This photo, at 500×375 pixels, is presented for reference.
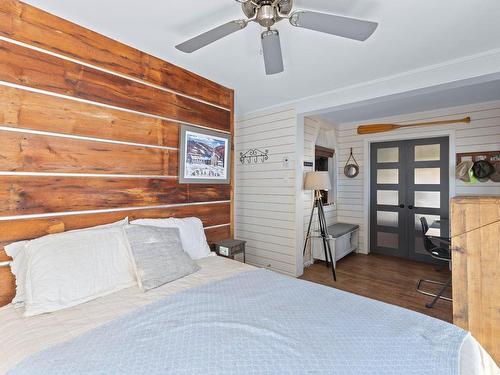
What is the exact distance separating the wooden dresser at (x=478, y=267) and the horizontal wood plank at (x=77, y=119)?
2537 mm

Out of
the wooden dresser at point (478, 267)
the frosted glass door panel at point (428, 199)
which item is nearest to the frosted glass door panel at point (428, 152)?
the frosted glass door panel at point (428, 199)

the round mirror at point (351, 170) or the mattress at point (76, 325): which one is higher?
the round mirror at point (351, 170)

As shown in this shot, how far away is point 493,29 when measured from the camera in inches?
77.2

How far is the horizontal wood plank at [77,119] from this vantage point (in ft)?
5.33

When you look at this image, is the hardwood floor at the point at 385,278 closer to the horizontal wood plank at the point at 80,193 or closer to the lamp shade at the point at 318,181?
the lamp shade at the point at 318,181

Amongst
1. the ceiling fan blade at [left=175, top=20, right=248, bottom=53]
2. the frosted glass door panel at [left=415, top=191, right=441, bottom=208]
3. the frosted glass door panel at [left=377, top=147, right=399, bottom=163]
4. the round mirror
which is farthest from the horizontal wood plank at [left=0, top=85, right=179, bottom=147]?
the frosted glass door panel at [left=415, top=191, right=441, bottom=208]

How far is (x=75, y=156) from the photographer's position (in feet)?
6.17

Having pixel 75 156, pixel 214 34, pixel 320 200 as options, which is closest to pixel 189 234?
pixel 75 156

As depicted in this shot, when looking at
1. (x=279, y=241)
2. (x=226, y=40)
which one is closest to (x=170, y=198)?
(x=226, y=40)

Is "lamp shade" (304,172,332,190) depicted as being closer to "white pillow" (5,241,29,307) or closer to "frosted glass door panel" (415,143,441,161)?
"frosted glass door panel" (415,143,441,161)

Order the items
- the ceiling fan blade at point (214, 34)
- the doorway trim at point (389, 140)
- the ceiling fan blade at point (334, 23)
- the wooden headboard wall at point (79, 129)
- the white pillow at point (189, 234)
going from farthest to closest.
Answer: the doorway trim at point (389, 140) → the white pillow at point (189, 234) → the wooden headboard wall at point (79, 129) → the ceiling fan blade at point (214, 34) → the ceiling fan blade at point (334, 23)

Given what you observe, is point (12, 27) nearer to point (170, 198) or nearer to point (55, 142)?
point (55, 142)

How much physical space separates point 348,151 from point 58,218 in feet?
15.3

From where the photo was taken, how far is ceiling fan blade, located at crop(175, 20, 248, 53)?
57.2 inches
